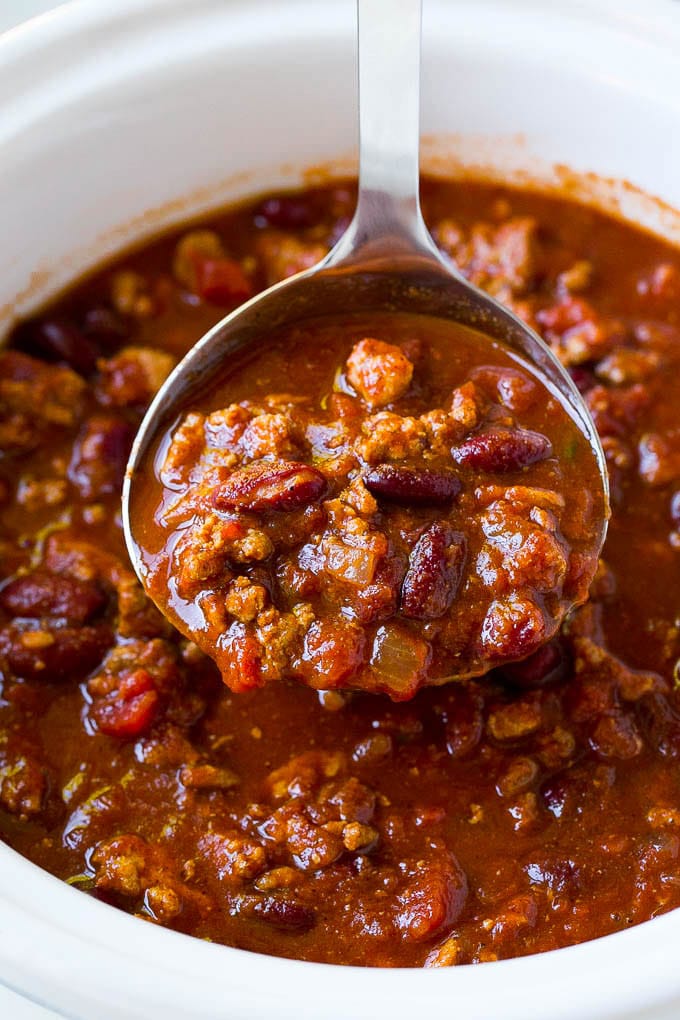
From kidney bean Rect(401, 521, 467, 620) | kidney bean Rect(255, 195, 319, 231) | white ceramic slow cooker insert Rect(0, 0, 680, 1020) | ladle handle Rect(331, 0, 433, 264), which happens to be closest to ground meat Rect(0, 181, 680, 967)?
kidney bean Rect(401, 521, 467, 620)

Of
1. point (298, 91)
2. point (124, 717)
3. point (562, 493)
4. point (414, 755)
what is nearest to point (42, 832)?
point (124, 717)

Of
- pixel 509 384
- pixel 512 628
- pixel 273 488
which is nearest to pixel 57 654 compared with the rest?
pixel 273 488

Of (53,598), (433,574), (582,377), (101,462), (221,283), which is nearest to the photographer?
(433,574)

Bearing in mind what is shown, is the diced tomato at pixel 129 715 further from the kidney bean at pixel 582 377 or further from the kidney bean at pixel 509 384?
the kidney bean at pixel 582 377

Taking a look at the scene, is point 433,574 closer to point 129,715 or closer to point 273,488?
point 273,488

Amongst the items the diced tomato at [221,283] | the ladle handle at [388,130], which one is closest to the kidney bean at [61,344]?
the diced tomato at [221,283]

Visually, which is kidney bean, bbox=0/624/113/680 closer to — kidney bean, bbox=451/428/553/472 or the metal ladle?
the metal ladle

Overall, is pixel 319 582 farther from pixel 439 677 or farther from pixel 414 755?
pixel 414 755
